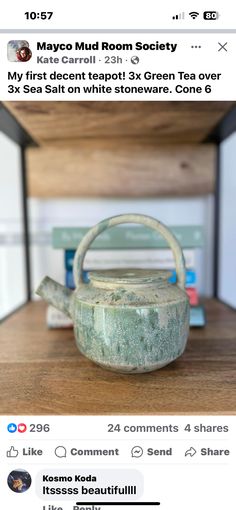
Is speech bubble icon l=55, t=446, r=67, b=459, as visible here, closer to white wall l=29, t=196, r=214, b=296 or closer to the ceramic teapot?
the ceramic teapot

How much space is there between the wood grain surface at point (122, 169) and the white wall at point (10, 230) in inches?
3.2

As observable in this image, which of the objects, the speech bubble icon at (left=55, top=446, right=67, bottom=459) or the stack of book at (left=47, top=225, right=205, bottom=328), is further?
the stack of book at (left=47, top=225, right=205, bottom=328)

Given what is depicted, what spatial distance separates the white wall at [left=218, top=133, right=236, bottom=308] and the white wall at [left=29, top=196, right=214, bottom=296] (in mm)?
32

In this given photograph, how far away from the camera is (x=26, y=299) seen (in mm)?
746

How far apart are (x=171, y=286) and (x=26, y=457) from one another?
0.69ft

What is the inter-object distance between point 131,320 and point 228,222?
1.72 ft

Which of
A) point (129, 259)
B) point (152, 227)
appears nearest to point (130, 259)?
point (129, 259)
